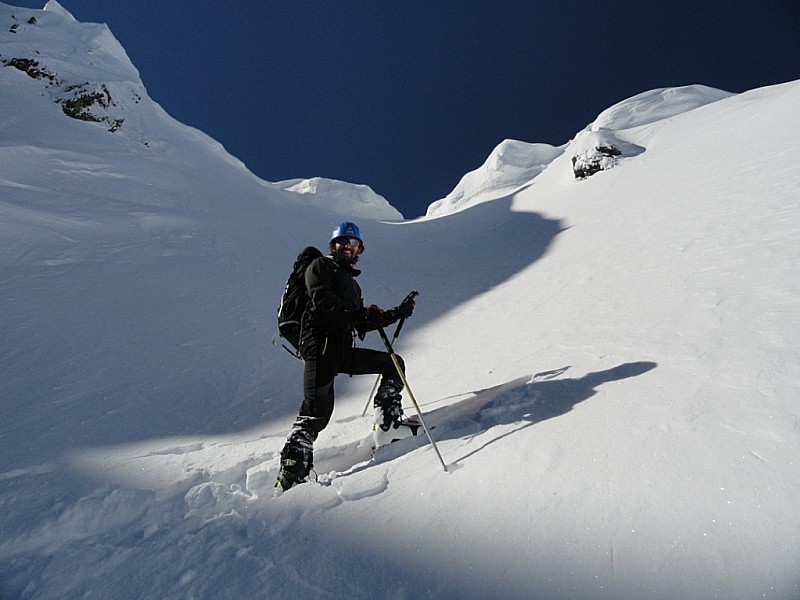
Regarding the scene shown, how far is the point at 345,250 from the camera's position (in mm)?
4152

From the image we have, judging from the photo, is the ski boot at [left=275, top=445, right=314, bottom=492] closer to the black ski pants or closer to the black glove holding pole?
the black ski pants

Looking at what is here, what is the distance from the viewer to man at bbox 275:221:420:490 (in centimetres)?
348

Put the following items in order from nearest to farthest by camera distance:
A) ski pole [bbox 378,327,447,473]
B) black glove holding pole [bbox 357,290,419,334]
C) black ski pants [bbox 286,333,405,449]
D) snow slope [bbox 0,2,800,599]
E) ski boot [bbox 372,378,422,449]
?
snow slope [bbox 0,2,800,599] < ski pole [bbox 378,327,447,473] < black ski pants [bbox 286,333,405,449] < black glove holding pole [bbox 357,290,419,334] < ski boot [bbox 372,378,422,449]

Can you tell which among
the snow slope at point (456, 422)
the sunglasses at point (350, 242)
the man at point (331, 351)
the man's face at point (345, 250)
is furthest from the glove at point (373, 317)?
the snow slope at point (456, 422)

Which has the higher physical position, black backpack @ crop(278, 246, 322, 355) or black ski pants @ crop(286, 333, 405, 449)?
black backpack @ crop(278, 246, 322, 355)

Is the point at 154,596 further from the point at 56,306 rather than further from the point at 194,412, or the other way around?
the point at 56,306

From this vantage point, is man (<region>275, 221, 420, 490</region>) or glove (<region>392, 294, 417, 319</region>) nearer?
man (<region>275, 221, 420, 490</region>)

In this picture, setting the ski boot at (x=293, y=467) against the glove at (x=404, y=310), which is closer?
the ski boot at (x=293, y=467)

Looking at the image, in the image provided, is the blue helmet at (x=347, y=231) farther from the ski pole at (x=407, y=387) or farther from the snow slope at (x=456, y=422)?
the snow slope at (x=456, y=422)

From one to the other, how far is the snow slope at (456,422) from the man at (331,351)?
30 cm

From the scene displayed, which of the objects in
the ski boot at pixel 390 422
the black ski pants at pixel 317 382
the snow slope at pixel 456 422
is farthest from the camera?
the ski boot at pixel 390 422

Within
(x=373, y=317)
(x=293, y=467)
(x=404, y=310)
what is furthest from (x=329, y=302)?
(x=293, y=467)

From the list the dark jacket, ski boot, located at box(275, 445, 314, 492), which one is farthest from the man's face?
ski boot, located at box(275, 445, 314, 492)

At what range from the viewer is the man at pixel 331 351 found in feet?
11.4
